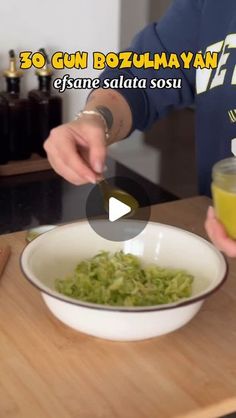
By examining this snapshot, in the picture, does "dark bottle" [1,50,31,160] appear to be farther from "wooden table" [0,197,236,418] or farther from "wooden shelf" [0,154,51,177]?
"wooden table" [0,197,236,418]

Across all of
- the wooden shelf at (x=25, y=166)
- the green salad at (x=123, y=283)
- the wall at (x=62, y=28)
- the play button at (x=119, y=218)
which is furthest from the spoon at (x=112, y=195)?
the wall at (x=62, y=28)

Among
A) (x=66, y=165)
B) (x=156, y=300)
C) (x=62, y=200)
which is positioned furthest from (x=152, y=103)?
(x=156, y=300)

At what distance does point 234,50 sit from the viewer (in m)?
1.28

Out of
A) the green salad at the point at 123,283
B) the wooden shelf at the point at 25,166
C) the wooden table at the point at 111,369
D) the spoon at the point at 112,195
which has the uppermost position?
the spoon at the point at 112,195

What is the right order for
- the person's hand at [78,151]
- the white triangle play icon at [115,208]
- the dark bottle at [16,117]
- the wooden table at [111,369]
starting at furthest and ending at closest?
1. the dark bottle at [16,117]
2. the white triangle play icon at [115,208]
3. the person's hand at [78,151]
4. the wooden table at [111,369]

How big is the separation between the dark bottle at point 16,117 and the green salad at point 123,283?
0.81m

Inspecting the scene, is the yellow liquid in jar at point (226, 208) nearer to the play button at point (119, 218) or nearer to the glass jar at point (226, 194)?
the glass jar at point (226, 194)

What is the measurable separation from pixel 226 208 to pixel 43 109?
3.07ft

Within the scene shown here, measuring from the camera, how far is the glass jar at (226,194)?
909 millimetres

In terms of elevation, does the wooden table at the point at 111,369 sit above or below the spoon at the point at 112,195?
below

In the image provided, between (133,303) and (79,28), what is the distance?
1.11 m

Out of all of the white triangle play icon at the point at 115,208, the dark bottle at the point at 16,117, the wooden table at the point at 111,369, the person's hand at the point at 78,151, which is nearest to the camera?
the wooden table at the point at 111,369

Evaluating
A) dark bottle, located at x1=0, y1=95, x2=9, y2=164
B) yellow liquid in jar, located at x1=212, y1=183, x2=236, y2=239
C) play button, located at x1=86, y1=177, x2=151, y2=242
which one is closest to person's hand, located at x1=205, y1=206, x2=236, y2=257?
yellow liquid in jar, located at x1=212, y1=183, x2=236, y2=239

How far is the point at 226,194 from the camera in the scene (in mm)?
909
